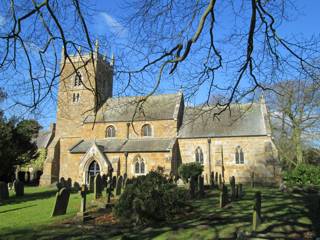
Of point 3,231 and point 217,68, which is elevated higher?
point 217,68

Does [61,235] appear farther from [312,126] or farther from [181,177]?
[312,126]

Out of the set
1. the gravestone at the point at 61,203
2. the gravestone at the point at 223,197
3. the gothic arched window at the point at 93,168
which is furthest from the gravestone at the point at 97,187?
the gothic arched window at the point at 93,168

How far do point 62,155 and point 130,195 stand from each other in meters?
28.9

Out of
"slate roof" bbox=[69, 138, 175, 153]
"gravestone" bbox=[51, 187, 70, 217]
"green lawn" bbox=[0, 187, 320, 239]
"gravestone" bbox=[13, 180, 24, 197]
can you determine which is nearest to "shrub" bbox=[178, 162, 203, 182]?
"slate roof" bbox=[69, 138, 175, 153]

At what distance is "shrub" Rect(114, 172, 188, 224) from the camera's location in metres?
11.0

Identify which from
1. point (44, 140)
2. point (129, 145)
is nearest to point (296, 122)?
point (129, 145)

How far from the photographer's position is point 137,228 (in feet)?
34.3

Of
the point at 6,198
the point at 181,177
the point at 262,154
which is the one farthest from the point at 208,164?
the point at 6,198

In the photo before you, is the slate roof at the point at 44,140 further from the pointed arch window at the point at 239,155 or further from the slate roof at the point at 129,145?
the pointed arch window at the point at 239,155

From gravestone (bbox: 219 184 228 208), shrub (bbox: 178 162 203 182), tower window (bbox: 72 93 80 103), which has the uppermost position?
tower window (bbox: 72 93 80 103)

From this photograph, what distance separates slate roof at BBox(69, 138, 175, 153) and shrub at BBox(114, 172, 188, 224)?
20323 mm

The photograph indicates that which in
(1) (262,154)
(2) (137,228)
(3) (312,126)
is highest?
(3) (312,126)

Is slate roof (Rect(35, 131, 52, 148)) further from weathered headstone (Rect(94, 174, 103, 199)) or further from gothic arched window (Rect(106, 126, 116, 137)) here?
weathered headstone (Rect(94, 174, 103, 199))

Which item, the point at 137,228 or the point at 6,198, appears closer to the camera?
the point at 137,228
